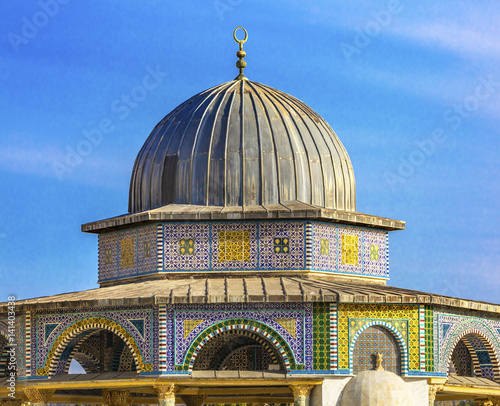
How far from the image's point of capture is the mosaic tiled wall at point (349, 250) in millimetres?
33750

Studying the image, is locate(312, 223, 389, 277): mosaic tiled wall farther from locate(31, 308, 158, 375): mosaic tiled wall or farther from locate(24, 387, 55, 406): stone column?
locate(24, 387, 55, 406): stone column

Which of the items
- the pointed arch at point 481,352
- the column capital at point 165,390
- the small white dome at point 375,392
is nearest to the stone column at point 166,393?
the column capital at point 165,390

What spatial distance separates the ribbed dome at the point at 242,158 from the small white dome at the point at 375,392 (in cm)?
707

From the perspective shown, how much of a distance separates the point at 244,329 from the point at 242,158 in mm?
6735

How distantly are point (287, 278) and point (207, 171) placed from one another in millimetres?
4700

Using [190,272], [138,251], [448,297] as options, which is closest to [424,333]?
[448,297]

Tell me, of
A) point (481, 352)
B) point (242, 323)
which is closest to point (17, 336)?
point (242, 323)

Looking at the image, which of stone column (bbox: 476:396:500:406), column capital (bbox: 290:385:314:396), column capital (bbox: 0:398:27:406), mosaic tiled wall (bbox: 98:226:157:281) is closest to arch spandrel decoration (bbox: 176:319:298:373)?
column capital (bbox: 290:385:314:396)

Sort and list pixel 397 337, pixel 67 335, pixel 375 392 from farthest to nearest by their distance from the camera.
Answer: pixel 67 335 < pixel 397 337 < pixel 375 392

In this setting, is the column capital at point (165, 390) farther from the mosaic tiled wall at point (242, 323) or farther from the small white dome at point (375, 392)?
the small white dome at point (375, 392)

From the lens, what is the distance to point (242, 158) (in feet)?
115

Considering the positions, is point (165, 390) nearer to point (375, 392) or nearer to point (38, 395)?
point (38, 395)

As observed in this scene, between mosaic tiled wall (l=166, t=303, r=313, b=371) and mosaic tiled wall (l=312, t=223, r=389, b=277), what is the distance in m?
3.43

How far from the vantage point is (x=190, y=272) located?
33.4 m
